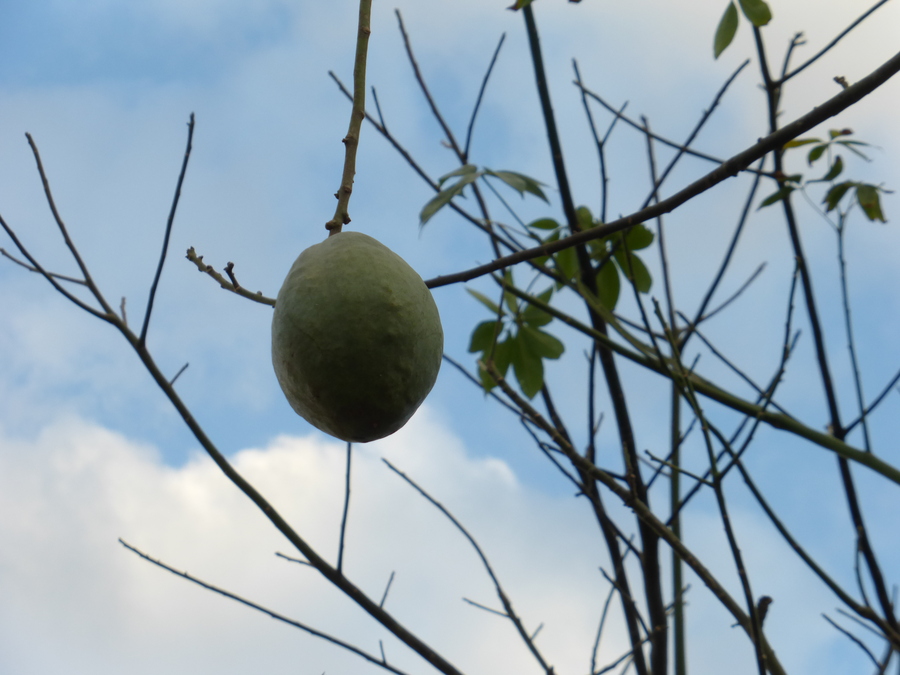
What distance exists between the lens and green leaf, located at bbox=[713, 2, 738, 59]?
1.95 m

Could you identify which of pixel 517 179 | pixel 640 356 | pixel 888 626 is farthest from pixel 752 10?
pixel 888 626

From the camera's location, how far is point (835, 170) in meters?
2.49

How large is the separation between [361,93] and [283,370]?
522 millimetres

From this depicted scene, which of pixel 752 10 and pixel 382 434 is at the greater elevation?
pixel 752 10

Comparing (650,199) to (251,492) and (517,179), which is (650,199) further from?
(251,492)

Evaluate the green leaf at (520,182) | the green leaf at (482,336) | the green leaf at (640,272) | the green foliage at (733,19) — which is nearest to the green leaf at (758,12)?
the green foliage at (733,19)

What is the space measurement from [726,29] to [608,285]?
2.91 feet

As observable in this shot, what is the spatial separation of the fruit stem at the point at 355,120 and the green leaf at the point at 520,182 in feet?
A: 2.53

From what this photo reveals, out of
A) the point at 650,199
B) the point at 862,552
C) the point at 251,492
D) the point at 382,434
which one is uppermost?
the point at 650,199

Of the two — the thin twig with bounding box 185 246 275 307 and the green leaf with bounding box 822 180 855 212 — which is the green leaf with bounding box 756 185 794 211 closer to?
the green leaf with bounding box 822 180 855 212

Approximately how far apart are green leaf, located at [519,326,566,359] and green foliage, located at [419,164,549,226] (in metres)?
0.55

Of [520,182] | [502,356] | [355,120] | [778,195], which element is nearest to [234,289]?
[355,120]

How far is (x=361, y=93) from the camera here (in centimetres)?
136

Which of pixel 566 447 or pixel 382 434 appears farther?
pixel 566 447
